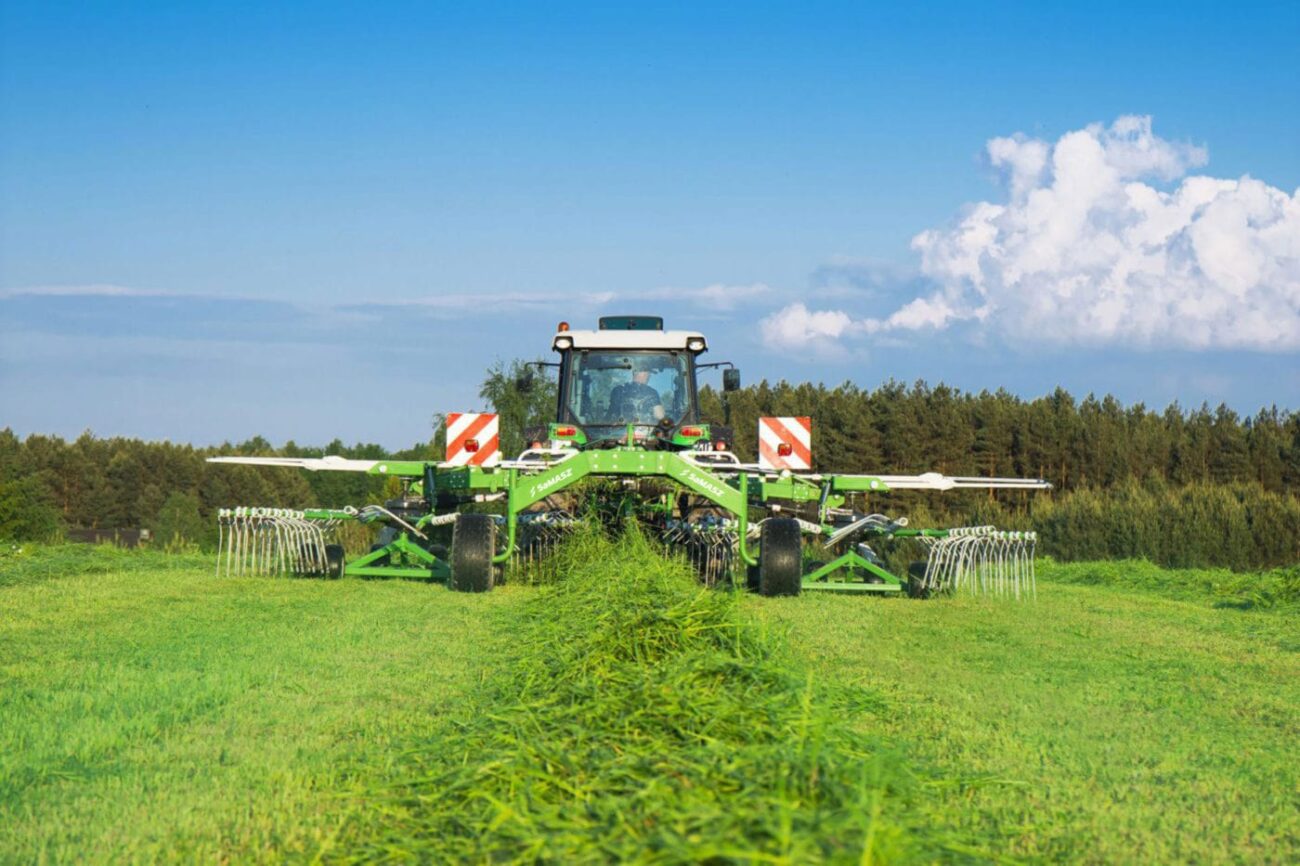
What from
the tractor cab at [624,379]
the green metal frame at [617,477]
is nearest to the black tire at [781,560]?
the green metal frame at [617,477]

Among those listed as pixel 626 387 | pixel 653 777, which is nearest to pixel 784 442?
pixel 626 387

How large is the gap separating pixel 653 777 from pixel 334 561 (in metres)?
9.31

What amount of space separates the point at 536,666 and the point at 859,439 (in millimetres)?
37638

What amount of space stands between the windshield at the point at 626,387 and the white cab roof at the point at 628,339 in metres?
0.14

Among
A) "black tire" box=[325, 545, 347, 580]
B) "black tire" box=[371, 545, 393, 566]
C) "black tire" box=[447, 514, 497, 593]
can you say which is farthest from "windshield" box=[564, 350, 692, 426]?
"black tire" box=[447, 514, 497, 593]

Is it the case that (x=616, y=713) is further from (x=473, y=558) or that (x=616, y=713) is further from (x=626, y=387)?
(x=626, y=387)

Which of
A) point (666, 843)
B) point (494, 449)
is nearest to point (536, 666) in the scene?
point (666, 843)

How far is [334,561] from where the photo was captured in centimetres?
1218

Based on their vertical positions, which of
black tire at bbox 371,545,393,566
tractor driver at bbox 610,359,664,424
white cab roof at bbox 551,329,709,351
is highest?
white cab roof at bbox 551,329,709,351

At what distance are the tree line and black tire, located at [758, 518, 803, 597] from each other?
14.2 meters

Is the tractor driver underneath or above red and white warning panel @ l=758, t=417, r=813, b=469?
above

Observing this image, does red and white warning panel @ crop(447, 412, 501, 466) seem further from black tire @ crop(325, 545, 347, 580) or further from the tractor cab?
black tire @ crop(325, 545, 347, 580)

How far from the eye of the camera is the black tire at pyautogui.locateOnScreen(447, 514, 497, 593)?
1052 cm

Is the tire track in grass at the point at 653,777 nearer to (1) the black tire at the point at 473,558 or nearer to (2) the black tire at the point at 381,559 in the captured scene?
(1) the black tire at the point at 473,558
